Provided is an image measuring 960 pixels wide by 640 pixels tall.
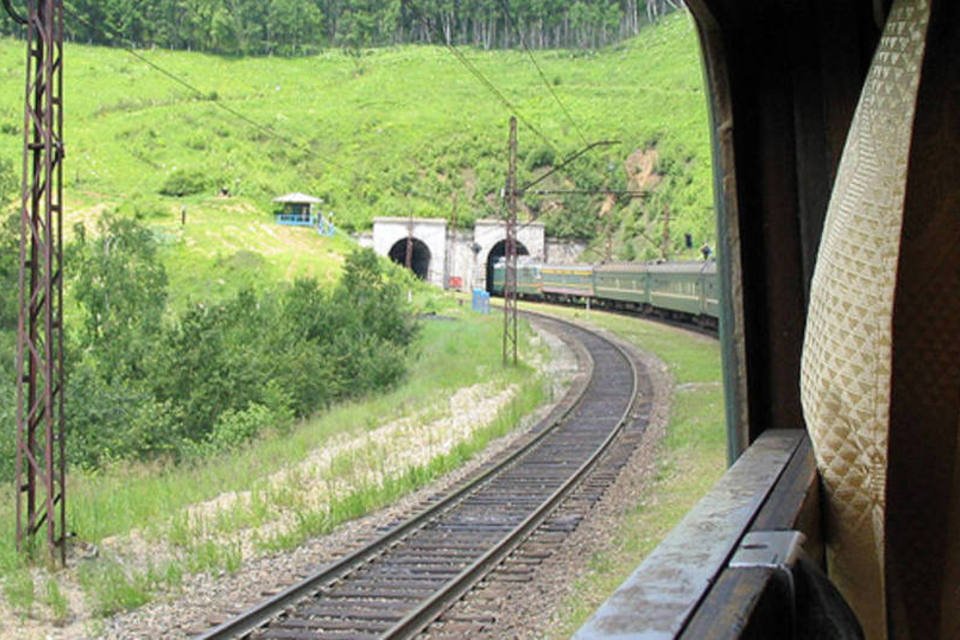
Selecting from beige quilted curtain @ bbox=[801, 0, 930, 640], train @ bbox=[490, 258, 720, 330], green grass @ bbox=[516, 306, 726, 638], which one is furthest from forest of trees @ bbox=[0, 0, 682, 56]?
beige quilted curtain @ bbox=[801, 0, 930, 640]

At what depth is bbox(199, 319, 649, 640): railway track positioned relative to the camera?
8.50 m

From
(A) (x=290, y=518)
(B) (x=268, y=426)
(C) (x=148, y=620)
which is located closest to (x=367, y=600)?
(C) (x=148, y=620)

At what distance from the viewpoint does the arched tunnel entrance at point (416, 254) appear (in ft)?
245

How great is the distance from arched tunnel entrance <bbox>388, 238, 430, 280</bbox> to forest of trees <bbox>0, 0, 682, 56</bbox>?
53.9m

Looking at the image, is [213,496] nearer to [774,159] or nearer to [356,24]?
[774,159]

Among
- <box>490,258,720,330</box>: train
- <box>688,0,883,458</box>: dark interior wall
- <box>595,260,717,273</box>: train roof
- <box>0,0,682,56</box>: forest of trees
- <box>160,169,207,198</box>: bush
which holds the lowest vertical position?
<box>490,258,720,330</box>: train

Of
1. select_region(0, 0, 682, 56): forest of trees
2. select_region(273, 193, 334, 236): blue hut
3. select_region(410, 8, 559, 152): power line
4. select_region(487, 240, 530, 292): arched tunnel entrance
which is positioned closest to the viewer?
select_region(410, 8, 559, 152): power line

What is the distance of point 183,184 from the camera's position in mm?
74438

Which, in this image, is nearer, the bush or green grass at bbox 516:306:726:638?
green grass at bbox 516:306:726:638

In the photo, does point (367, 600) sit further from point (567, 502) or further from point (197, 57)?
point (197, 57)

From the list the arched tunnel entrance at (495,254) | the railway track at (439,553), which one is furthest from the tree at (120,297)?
the arched tunnel entrance at (495,254)

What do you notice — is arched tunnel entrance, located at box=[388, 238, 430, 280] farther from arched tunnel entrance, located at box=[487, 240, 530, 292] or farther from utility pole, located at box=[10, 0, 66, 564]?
utility pole, located at box=[10, 0, 66, 564]

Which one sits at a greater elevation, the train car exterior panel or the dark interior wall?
the dark interior wall

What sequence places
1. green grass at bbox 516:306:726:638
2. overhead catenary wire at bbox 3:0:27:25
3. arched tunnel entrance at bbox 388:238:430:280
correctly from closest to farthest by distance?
1. green grass at bbox 516:306:726:638
2. overhead catenary wire at bbox 3:0:27:25
3. arched tunnel entrance at bbox 388:238:430:280
